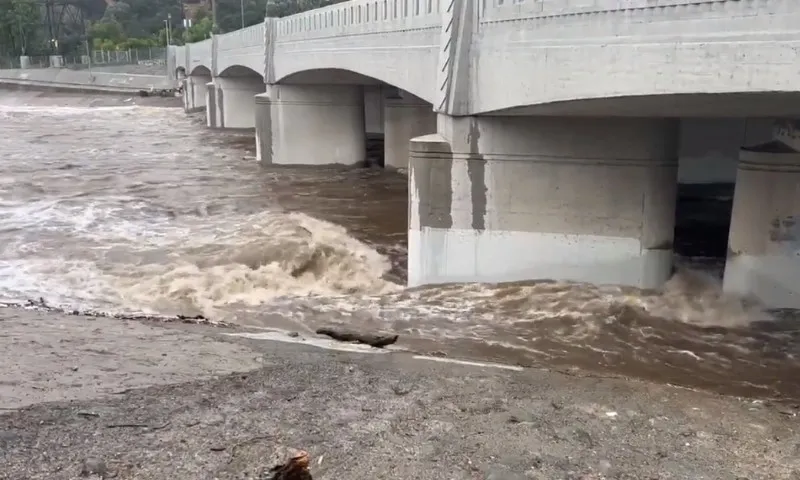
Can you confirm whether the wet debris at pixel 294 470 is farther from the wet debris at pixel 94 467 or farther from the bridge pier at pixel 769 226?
the bridge pier at pixel 769 226

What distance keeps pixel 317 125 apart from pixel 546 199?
52.1 feet

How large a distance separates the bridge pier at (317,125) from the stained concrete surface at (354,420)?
1924 centimetres

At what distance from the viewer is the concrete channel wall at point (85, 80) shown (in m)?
71.0

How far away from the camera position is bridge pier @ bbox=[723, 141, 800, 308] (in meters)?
10.8

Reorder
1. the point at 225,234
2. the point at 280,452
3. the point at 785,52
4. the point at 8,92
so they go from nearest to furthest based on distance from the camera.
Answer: the point at 280,452, the point at 785,52, the point at 225,234, the point at 8,92

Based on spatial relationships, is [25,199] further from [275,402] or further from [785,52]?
[785,52]

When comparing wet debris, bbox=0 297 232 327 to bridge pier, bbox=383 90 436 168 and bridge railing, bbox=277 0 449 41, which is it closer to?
bridge railing, bbox=277 0 449 41

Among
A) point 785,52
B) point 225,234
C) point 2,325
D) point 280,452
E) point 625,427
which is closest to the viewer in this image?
point 280,452

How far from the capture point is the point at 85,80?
242 ft

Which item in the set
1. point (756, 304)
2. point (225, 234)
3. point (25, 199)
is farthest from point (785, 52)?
point (25, 199)

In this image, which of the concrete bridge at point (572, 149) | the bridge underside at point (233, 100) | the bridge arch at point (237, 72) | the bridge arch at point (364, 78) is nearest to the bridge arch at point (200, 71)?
the bridge underside at point (233, 100)

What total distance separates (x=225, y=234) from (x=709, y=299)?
10.3 meters

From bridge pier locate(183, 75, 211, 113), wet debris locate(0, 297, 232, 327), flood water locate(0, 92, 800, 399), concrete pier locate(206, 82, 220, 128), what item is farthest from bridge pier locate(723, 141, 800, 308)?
bridge pier locate(183, 75, 211, 113)

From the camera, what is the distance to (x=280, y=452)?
496cm
